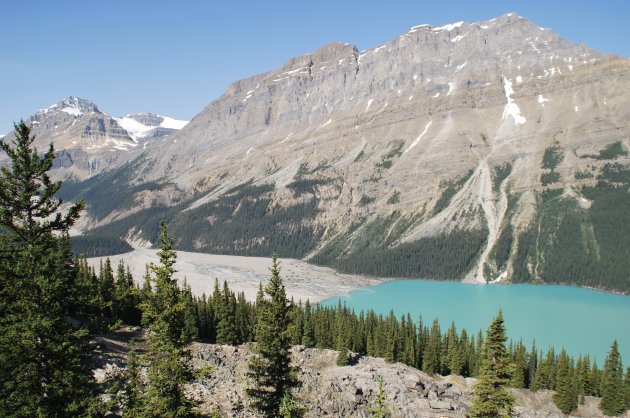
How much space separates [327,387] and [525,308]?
10997cm

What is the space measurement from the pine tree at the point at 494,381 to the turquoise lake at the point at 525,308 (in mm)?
82911

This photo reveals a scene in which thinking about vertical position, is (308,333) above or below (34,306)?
below

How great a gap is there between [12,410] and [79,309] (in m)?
3.58

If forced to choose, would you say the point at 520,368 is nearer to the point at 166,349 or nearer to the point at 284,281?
the point at 166,349

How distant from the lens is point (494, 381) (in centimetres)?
A: 2783

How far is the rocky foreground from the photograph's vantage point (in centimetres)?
3997

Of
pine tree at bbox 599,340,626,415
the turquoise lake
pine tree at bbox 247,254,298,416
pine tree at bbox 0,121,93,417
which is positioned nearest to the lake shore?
the turquoise lake

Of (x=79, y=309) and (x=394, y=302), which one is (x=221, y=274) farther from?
(x=79, y=309)

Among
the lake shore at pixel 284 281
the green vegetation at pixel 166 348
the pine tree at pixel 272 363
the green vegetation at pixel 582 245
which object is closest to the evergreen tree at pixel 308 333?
the pine tree at pixel 272 363

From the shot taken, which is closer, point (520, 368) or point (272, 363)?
point (272, 363)

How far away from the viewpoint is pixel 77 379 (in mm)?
15922

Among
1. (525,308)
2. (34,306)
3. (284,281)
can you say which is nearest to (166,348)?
(34,306)

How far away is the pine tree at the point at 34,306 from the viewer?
598 inches

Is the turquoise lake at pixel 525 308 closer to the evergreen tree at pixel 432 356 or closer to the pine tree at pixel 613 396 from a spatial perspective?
the pine tree at pixel 613 396
